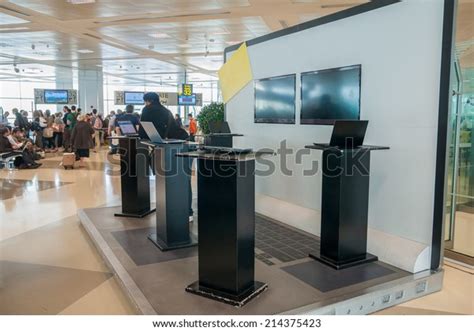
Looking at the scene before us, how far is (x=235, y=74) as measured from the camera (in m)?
4.60

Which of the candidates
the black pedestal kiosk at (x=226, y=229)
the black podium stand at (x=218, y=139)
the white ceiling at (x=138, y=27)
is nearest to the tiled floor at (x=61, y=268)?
the black pedestal kiosk at (x=226, y=229)

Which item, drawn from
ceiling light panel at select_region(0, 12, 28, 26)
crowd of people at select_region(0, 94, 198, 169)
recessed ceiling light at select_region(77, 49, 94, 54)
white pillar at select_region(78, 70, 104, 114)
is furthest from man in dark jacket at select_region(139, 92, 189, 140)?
white pillar at select_region(78, 70, 104, 114)

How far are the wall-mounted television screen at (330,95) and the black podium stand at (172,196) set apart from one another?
144cm

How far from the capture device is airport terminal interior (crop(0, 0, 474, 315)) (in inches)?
115

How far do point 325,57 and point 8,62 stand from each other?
16818 millimetres

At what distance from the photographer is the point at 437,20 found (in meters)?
3.21

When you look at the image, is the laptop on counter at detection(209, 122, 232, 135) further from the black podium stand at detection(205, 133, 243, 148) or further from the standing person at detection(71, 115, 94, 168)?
the standing person at detection(71, 115, 94, 168)

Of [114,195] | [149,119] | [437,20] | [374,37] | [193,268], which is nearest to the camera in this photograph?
[437,20]

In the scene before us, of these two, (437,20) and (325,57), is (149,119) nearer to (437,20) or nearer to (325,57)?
(325,57)

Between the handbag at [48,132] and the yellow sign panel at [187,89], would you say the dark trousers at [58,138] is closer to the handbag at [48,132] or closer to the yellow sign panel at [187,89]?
A: the handbag at [48,132]

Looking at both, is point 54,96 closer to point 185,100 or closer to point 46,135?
point 185,100

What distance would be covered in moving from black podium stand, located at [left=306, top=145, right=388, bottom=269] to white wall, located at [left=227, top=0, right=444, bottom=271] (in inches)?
11.9

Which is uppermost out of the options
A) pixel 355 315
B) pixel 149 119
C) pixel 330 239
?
pixel 149 119

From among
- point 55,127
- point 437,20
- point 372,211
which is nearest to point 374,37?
point 437,20
